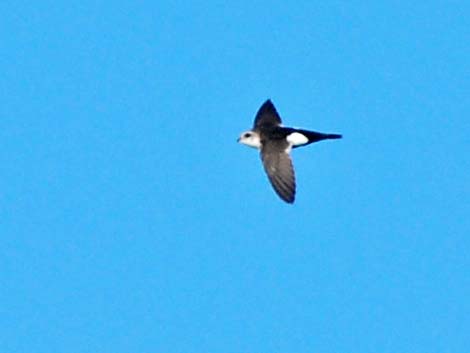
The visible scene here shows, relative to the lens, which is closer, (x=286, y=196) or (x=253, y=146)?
(x=286, y=196)

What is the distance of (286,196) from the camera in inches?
1427

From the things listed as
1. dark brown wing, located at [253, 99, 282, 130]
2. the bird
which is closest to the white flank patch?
the bird

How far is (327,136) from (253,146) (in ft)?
4.65

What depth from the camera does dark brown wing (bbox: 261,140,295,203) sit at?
36406 millimetres

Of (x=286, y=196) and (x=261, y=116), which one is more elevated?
(x=261, y=116)

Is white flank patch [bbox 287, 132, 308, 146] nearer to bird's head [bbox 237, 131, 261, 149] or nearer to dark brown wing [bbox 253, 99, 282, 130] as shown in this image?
bird's head [bbox 237, 131, 261, 149]

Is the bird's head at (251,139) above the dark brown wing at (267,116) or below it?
below

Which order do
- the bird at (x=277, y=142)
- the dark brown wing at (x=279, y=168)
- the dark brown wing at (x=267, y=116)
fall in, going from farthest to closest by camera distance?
the dark brown wing at (x=267, y=116) < the bird at (x=277, y=142) < the dark brown wing at (x=279, y=168)

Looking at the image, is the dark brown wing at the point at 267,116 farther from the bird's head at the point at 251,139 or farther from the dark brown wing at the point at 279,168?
the dark brown wing at the point at 279,168

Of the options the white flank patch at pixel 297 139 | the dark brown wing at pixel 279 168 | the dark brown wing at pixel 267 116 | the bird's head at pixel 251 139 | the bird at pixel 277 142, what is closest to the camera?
the dark brown wing at pixel 279 168

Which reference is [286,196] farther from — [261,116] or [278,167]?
[261,116]

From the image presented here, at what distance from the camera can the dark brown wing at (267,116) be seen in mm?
39375

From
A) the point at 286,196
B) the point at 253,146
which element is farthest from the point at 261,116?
the point at 286,196

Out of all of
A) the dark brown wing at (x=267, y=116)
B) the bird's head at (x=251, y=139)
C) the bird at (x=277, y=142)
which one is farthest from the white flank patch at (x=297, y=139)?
the dark brown wing at (x=267, y=116)
